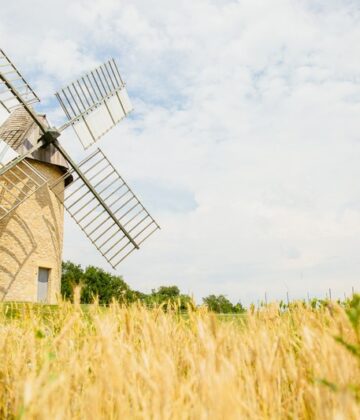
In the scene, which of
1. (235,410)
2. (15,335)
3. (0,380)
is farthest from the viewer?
(15,335)

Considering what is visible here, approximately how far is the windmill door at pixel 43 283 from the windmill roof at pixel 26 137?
366cm

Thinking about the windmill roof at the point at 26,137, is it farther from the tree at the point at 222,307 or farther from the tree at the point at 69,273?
the tree at the point at 69,273

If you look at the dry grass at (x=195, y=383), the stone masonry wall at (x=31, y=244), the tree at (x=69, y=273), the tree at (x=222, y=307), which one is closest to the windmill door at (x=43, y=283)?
the stone masonry wall at (x=31, y=244)

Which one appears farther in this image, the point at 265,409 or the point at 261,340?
the point at 261,340

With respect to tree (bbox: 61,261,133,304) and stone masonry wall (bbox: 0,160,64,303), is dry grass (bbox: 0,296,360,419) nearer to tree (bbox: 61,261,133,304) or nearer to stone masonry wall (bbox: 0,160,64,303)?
stone masonry wall (bbox: 0,160,64,303)

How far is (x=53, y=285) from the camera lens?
17.0m

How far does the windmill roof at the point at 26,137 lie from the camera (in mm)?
16641

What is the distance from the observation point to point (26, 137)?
16.7 metres

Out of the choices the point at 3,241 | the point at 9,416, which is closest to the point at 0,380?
the point at 9,416

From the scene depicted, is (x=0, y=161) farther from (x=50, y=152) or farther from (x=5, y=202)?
(x=50, y=152)

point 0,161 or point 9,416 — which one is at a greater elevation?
point 0,161

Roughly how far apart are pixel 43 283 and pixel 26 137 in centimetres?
479

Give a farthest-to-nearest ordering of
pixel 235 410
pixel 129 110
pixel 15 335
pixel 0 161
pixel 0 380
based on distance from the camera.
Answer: pixel 129 110, pixel 0 161, pixel 15 335, pixel 0 380, pixel 235 410

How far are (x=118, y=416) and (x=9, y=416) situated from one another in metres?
1.09
